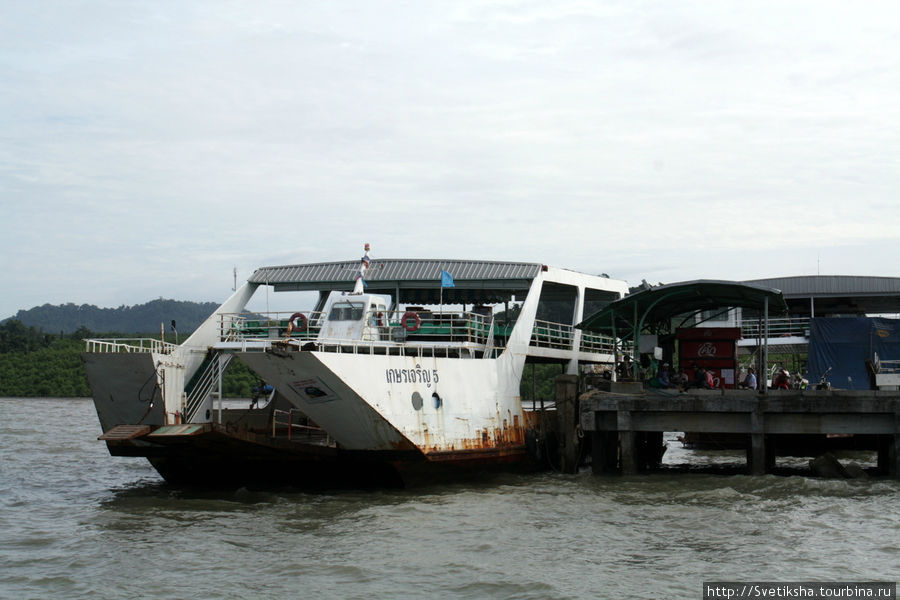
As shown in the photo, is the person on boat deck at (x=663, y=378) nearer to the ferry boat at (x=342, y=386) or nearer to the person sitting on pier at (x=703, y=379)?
the person sitting on pier at (x=703, y=379)

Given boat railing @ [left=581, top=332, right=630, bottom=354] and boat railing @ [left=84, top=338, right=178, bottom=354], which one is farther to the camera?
boat railing @ [left=581, top=332, right=630, bottom=354]

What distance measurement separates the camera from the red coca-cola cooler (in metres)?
25.8

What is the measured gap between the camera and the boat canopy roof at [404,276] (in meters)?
24.5

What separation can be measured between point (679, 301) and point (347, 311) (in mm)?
9321

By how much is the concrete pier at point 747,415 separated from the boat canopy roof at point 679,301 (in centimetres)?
268

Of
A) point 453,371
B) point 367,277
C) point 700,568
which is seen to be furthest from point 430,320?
point 700,568

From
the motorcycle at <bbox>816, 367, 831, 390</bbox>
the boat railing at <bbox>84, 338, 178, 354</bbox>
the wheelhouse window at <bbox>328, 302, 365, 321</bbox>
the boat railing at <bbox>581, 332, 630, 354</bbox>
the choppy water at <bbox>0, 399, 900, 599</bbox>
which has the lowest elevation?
the choppy water at <bbox>0, 399, 900, 599</bbox>

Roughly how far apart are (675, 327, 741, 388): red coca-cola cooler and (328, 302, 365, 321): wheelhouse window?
32.0 ft

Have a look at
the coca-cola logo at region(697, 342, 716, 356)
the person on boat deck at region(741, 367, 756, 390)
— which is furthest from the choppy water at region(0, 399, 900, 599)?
the coca-cola logo at region(697, 342, 716, 356)

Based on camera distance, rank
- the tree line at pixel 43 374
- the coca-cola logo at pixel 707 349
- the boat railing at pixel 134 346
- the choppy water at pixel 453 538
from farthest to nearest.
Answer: the tree line at pixel 43 374, the coca-cola logo at pixel 707 349, the boat railing at pixel 134 346, the choppy water at pixel 453 538

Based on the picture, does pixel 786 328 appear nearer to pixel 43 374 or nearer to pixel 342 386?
pixel 342 386

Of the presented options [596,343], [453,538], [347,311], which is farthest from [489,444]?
[596,343]

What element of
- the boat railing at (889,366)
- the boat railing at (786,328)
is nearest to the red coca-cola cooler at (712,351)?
the boat railing at (889,366)

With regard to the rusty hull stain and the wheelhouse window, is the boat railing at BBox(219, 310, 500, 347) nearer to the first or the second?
the wheelhouse window
